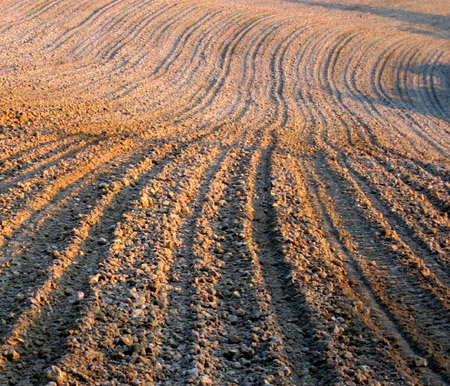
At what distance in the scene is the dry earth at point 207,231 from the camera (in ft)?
12.5

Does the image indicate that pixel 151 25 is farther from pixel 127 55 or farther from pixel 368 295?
pixel 368 295

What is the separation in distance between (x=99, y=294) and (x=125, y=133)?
464 centimetres

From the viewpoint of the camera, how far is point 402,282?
5.14 meters

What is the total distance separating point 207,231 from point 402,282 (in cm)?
216

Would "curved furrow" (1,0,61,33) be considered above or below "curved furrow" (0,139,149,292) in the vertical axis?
above

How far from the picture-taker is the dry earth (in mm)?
3822

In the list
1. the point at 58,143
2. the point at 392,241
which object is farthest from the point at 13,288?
the point at 392,241

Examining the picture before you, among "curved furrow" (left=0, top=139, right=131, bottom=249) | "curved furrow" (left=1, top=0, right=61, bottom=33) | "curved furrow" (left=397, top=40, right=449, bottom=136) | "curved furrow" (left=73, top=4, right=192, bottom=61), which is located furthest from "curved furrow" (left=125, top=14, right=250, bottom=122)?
"curved furrow" (left=397, top=40, right=449, bottom=136)

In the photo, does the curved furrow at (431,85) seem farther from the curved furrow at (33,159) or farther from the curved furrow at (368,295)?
the curved furrow at (33,159)

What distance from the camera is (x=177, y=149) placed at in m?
8.06

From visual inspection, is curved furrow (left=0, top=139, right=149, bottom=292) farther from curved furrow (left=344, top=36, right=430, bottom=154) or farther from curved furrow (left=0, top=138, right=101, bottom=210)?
curved furrow (left=344, top=36, right=430, bottom=154)

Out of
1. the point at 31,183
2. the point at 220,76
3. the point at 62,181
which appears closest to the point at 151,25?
the point at 220,76

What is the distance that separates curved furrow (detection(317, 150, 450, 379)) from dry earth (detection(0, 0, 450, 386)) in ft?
0.07

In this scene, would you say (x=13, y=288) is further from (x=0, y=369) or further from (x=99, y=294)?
(x=0, y=369)
